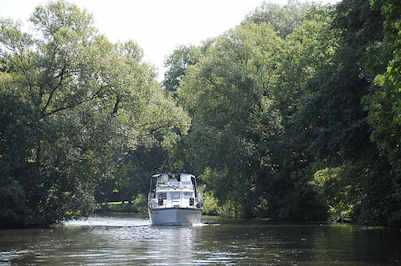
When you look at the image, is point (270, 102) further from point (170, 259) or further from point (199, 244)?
point (170, 259)

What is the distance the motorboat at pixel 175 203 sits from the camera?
43.7 metres

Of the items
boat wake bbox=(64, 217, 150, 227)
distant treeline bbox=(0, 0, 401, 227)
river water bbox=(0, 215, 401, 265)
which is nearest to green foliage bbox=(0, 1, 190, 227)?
distant treeline bbox=(0, 0, 401, 227)

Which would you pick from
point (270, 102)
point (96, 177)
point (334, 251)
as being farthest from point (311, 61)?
point (334, 251)

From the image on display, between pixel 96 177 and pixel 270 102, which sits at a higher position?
pixel 270 102

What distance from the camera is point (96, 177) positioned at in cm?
4394

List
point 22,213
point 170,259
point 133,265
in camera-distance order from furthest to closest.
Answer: point 22,213
point 170,259
point 133,265

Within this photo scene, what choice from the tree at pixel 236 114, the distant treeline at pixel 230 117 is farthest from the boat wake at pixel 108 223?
the tree at pixel 236 114

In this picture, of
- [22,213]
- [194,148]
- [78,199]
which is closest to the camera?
[22,213]

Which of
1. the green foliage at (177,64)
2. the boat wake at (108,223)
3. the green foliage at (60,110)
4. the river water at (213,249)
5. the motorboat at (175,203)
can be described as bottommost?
the river water at (213,249)

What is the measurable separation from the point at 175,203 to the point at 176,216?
2.57 metres

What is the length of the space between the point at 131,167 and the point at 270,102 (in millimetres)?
29667

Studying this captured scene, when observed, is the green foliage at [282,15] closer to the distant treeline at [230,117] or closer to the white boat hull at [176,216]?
the distant treeline at [230,117]

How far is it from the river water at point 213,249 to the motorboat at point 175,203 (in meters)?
11.0

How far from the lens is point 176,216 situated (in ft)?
143
